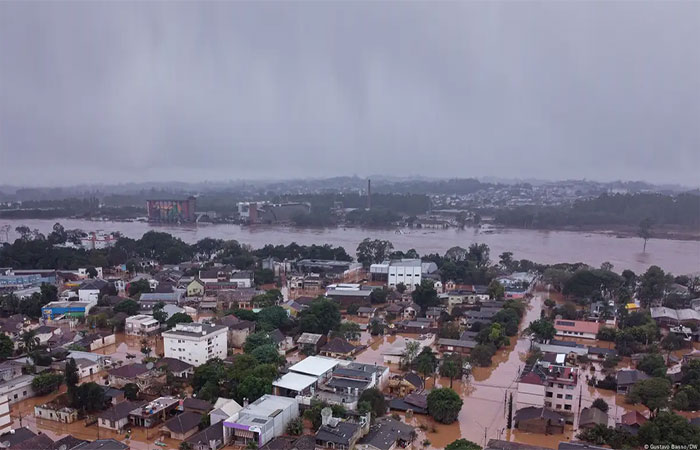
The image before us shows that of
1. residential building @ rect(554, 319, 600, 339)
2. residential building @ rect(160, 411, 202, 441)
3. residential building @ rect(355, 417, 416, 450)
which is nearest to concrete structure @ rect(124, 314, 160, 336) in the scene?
residential building @ rect(160, 411, 202, 441)

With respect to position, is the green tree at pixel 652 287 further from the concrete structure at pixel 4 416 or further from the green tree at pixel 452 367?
the concrete structure at pixel 4 416

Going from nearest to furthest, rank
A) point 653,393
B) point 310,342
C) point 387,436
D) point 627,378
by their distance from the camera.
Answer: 1. point 387,436
2. point 653,393
3. point 627,378
4. point 310,342

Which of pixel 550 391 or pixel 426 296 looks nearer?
pixel 550 391

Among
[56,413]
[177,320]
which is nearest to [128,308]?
[177,320]

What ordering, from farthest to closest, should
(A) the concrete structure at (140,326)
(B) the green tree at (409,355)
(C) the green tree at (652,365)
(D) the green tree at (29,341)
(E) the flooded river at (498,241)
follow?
(E) the flooded river at (498,241), (A) the concrete structure at (140,326), (D) the green tree at (29,341), (B) the green tree at (409,355), (C) the green tree at (652,365)

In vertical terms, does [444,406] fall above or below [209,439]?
above

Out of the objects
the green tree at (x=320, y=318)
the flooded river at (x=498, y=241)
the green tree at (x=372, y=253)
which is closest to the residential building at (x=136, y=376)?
the green tree at (x=320, y=318)

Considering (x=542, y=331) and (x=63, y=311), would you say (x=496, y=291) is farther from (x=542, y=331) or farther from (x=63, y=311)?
(x=63, y=311)

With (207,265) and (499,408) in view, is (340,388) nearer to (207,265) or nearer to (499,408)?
(499,408)
